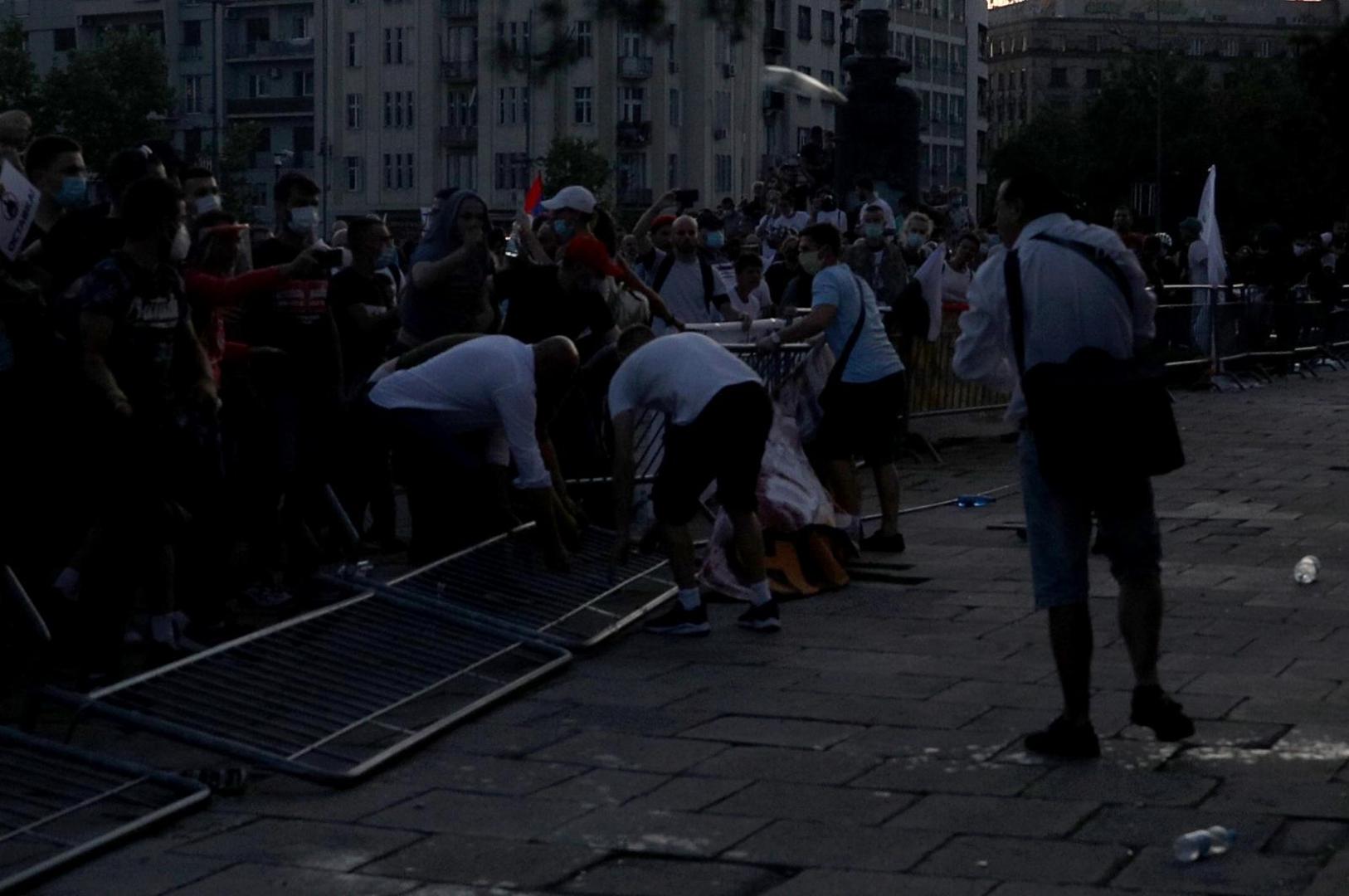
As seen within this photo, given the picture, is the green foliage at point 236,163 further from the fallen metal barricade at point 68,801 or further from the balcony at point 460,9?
the fallen metal barricade at point 68,801

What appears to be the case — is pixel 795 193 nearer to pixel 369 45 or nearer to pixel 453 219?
pixel 453 219

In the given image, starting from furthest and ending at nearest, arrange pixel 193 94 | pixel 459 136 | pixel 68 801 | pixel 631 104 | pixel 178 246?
1. pixel 193 94
2. pixel 459 136
3. pixel 631 104
4. pixel 178 246
5. pixel 68 801

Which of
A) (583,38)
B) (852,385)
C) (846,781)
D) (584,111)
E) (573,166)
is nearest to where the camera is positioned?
(583,38)

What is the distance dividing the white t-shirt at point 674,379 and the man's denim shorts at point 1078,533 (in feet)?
8.27

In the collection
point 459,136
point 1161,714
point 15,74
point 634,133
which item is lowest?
point 1161,714

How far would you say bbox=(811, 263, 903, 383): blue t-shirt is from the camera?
508 inches

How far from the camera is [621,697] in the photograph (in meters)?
8.88

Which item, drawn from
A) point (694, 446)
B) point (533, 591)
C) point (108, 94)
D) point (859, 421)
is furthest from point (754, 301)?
point (108, 94)

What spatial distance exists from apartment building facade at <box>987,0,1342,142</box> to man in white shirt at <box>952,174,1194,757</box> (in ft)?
561

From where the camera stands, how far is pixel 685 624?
10.2m

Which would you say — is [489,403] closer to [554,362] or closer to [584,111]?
[554,362]

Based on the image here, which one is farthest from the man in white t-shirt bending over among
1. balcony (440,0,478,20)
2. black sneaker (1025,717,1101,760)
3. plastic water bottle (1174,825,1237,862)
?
plastic water bottle (1174,825,1237,862)

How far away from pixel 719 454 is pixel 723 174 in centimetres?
8750

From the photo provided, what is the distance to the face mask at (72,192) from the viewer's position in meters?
9.57
